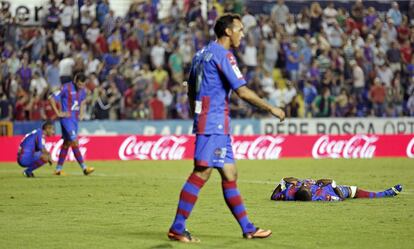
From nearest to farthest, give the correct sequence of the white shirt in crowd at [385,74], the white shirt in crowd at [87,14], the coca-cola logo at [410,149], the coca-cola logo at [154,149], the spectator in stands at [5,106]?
1. the spectator in stands at [5,106]
2. the coca-cola logo at [154,149]
3. the white shirt in crowd at [87,14]
4. the coca-cola logo at [410,149]
5. the white shirt in crowd at [385,74]

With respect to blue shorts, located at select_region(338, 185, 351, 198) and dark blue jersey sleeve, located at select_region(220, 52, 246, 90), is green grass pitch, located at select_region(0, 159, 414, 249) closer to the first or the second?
blue shorts, located at select_region(338, 185, 351, 198)

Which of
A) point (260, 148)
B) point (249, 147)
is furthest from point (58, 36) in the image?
point (260, 148)

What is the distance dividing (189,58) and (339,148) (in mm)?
5346

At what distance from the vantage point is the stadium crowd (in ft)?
94.4

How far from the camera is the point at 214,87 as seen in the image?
33.0 ft

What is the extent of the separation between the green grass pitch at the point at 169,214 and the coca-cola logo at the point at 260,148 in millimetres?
7136

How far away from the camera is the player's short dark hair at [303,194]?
1445 centimetres

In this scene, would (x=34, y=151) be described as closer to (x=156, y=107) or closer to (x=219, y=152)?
(x=156, y=107)

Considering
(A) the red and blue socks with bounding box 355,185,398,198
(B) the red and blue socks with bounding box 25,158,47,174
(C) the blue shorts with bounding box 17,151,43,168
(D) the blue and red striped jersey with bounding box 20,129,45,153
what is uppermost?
(A) the red and blue socks with bounding box 355,185,398,198

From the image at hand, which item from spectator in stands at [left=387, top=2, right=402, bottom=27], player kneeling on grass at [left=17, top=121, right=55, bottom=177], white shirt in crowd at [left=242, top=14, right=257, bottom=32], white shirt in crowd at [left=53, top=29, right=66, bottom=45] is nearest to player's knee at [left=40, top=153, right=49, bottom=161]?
player kneeling on grass at [left=17, top=121, right=55, bottom=177]

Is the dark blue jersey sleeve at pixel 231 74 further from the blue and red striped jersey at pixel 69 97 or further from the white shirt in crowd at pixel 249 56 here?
the white shirt in crowd at pixel 249 56

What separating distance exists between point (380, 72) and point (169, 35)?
23.2 feet

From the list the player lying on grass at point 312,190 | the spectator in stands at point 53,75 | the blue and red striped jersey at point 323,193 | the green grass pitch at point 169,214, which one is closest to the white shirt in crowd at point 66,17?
the spectator in stands at point 53,75

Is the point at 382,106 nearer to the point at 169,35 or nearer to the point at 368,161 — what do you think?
the point at 368,161
